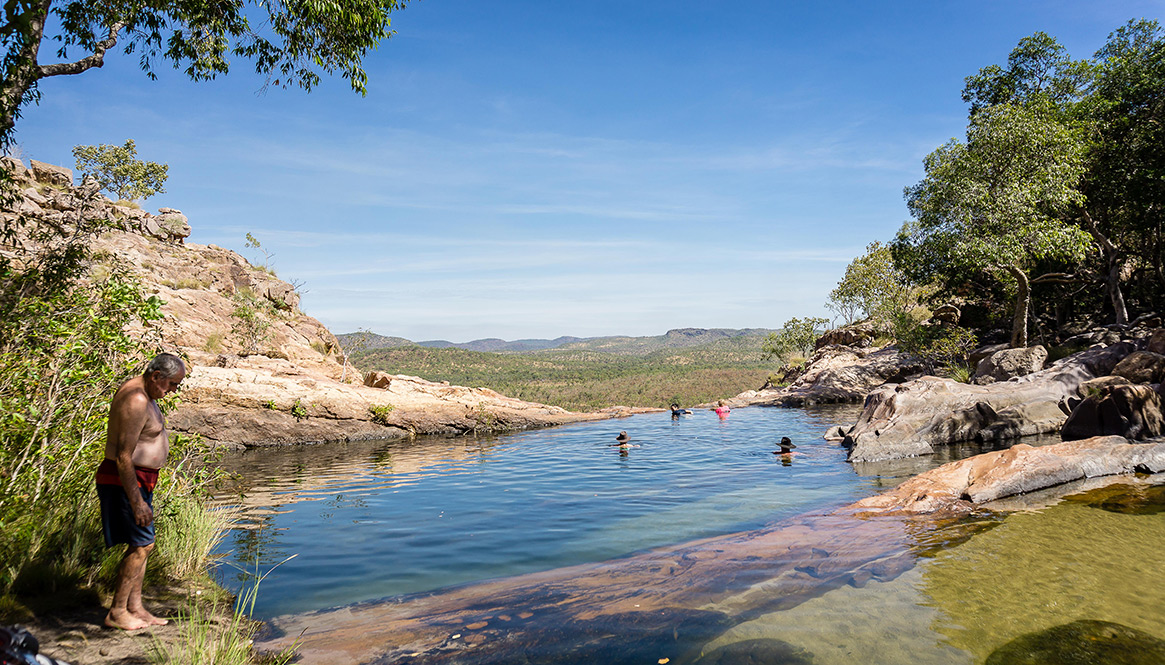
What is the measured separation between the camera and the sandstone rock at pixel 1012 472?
32.6ft

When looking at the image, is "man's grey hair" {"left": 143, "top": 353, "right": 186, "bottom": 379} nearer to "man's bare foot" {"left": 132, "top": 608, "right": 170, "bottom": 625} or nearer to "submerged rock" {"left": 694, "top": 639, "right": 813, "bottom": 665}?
"man's bare foot" {"left": 132, "top": 608, "right": 170, "bottom": 625}

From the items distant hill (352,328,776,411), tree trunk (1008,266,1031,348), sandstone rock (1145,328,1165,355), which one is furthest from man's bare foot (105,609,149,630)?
distant hill (352,328,776,411)

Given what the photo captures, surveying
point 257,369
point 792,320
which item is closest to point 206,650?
point 257,369

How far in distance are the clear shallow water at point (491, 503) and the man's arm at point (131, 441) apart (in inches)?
91.6

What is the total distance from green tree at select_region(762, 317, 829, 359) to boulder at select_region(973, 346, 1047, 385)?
36.8 metres

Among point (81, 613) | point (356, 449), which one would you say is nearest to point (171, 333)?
point (356, 449)

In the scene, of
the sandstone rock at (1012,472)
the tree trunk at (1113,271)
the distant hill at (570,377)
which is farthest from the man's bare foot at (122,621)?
the distant hill at (570,377)

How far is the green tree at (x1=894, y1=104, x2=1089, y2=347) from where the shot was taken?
2162 cm

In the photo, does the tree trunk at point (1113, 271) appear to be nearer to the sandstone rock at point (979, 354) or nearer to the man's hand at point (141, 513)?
the sandstone rock at point (979, 354)

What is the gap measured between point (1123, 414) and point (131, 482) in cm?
1934

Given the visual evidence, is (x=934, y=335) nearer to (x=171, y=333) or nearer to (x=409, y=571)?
(x=409, y=571)

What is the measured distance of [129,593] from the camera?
483 centimetres

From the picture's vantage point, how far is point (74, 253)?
6348 millimetres

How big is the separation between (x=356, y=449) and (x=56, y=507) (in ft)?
59.3
